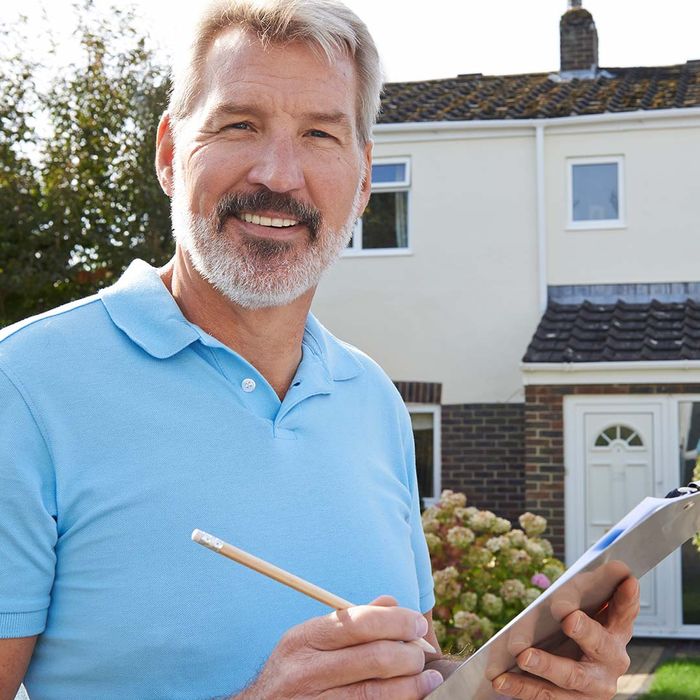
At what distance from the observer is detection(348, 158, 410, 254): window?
1466cm

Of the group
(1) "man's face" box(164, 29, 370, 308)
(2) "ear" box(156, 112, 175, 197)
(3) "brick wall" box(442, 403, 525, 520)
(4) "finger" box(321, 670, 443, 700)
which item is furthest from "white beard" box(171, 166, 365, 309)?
(3) "brick wall" box(442, 403, 525, 520)

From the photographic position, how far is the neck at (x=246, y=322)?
204 cm

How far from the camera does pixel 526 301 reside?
1416 cm

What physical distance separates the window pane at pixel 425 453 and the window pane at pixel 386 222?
7.84ft

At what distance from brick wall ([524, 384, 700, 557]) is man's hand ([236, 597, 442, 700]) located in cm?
1141

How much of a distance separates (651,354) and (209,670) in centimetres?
1133

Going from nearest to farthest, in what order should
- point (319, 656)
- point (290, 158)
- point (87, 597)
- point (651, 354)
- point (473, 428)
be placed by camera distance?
point (319, 656) → point (87, 597) → point (290, 158) → point (651, 354) → point (473, 428)

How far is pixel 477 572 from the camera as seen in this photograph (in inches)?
338

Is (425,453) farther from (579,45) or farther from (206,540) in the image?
(206,540)

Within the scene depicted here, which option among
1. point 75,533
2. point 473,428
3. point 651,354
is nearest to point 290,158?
point 75,533

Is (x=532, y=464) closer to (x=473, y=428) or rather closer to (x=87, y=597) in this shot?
(x=473, y=428)

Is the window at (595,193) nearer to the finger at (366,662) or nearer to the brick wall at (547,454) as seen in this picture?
the brick wall at (547,454)

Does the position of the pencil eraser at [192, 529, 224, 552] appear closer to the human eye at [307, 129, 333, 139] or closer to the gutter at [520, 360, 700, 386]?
the human eye at [307, 129, 333, 139]

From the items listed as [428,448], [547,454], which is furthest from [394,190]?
[547,454]
